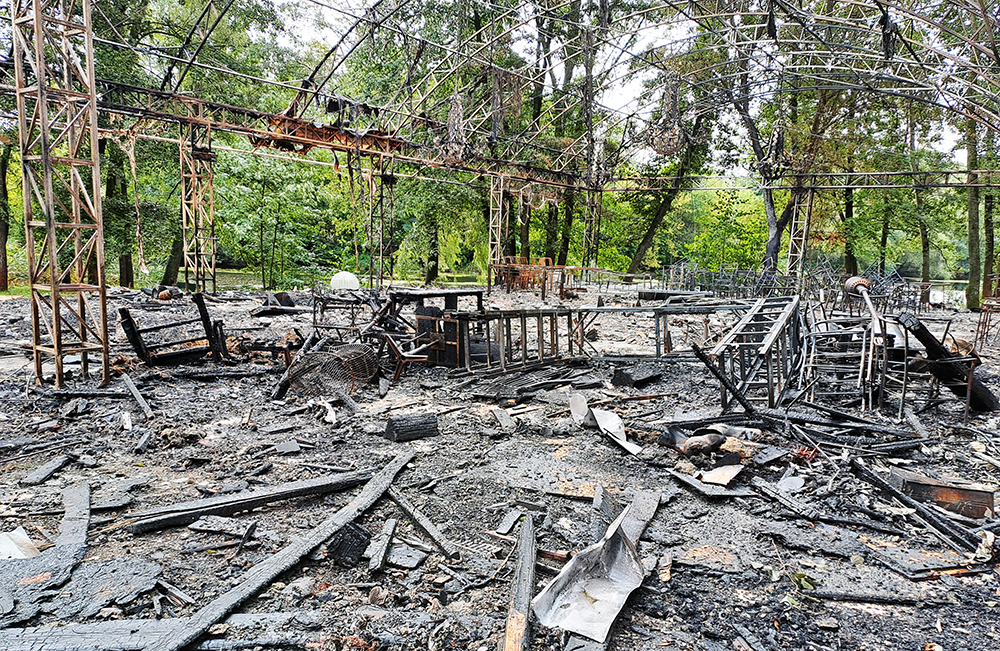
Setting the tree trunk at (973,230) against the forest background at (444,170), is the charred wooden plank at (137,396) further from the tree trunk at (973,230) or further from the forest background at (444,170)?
the tree trunk at (973,230)

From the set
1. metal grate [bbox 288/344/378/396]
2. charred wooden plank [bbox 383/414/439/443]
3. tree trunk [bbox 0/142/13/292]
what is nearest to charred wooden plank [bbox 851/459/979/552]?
charred wooden plank [bbox 383/414/439/443]

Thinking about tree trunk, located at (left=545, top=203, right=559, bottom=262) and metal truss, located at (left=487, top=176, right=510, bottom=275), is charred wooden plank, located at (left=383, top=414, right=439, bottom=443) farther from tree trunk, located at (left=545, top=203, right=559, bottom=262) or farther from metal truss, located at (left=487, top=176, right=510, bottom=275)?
tree trunk, located at (left=545, top=203, right=559, bottom=262)

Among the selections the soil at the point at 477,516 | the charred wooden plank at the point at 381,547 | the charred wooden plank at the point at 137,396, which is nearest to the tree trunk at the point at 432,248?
the soil at the point at 477,516

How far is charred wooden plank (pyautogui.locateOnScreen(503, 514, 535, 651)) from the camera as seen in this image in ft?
14.0

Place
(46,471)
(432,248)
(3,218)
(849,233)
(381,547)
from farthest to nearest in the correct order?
(432,248) → (849,233) → (3,218) → (46,471) → (381,547)

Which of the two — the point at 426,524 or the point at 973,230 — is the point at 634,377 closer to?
the point at 426,524

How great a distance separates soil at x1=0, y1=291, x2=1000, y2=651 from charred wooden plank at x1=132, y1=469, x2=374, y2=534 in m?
0.11

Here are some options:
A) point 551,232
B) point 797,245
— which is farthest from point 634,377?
point 551,232

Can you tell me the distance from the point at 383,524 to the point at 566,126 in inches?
1309

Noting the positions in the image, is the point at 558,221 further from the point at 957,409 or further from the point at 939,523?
the point at 939,523

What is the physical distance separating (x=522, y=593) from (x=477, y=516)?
5.34 feet

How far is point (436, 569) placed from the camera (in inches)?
208

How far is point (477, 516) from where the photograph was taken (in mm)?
6387

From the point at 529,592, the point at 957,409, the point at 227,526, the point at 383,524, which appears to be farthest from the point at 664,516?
the point at 957,409
